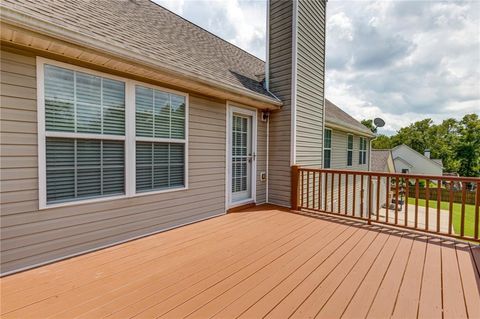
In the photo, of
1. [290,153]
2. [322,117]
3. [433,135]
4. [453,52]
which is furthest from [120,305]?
[433,135]

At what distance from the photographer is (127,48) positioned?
254 cm

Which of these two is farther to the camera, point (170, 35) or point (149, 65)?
point (170, 35)

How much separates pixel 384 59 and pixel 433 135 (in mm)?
41906

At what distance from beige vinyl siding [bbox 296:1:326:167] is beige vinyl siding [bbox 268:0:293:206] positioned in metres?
0.25

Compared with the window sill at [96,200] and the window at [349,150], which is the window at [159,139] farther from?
the window at [349,150]

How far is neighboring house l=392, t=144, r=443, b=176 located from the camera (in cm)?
2429

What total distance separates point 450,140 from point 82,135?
5140 centimetres

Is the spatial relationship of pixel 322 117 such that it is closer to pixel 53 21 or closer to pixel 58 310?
pixel 53 21

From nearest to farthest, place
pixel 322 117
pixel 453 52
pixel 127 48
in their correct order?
pixel 127 48 → pixel 322 117 → pixel 453 52

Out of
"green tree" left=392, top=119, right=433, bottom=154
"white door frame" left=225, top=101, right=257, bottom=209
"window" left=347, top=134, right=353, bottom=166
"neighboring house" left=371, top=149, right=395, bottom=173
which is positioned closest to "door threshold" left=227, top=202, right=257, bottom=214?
"white door frame" left=225, top=101, right=257, bottom=209

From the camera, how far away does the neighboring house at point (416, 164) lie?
24.3 meters

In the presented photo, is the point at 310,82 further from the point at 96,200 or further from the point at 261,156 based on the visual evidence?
the point at 96,200

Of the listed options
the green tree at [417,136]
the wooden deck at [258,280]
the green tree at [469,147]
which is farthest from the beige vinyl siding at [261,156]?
the green tree at [417,136]

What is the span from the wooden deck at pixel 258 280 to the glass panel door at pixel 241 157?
5.43 ft
